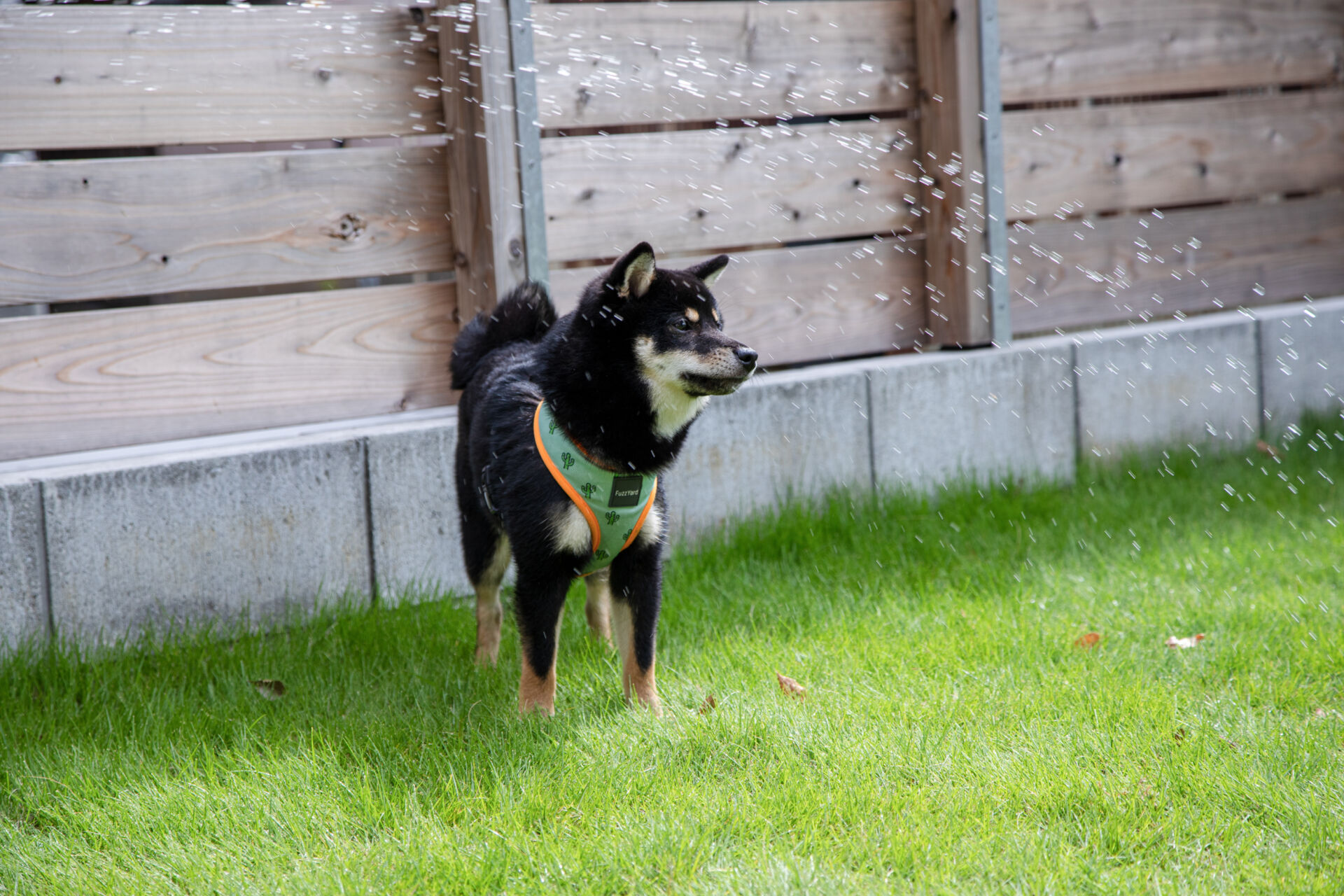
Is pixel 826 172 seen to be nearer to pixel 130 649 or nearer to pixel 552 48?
pixel 552 48

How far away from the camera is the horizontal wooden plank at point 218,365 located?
12.5 ft

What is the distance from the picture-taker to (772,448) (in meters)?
4.73

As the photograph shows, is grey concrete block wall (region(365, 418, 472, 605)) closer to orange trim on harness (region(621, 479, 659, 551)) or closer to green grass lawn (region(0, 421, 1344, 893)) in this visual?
green grass lawn (region(0, 421, 1344, 893))

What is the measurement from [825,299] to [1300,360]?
281 centimetres

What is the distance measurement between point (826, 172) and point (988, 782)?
3.22 metres

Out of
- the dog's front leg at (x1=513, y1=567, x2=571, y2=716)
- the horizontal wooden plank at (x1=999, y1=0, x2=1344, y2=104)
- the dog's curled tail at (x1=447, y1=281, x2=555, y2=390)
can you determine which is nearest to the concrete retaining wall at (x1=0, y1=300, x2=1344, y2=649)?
the dog's curled tail at (x1=447, y1=281, x2=555, y2=390)

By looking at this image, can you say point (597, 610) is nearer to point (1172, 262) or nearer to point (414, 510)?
point (414, 510)

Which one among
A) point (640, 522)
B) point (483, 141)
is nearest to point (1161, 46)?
point (483, 141)

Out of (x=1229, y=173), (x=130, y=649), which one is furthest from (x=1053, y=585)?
(x=1229, y=173)

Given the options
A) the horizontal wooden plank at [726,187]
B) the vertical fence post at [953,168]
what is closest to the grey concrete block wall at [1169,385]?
the vertical fence post at [953,168]

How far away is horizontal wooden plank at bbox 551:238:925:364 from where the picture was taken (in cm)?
493

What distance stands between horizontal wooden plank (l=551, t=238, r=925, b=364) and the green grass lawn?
1205mm

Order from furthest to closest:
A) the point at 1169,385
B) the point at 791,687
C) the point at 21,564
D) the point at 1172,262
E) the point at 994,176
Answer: the point at 1172,262
the point at 1169,385
the point at 994,176
the point at 21,564
the point at 791,687

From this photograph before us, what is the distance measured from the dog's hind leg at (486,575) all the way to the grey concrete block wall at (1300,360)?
4.38m
